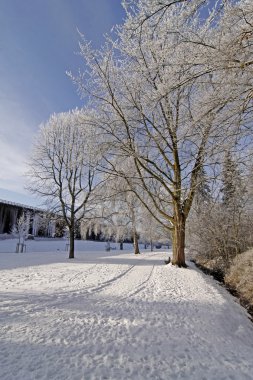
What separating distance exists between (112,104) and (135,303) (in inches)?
349

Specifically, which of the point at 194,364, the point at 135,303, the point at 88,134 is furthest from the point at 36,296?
the point at 88,134

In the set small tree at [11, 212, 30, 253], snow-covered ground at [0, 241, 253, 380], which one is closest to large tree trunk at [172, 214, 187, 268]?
snow-covered ground at [0, 241, 253, 380]

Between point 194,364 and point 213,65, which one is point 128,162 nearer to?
point 213,65

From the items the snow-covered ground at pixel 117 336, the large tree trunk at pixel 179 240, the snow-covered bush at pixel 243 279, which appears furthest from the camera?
the large tree trunk at pixel 179 240

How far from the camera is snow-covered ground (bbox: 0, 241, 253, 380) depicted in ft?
9.82

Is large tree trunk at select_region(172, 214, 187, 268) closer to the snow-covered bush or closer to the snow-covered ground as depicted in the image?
the snow-covered bush

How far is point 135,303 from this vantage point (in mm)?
5961

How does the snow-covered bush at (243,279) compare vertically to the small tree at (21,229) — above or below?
below

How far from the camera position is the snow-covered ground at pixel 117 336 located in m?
2.99

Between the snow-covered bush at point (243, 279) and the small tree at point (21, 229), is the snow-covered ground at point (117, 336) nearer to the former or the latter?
the snow-covered bush at point (243, 279)

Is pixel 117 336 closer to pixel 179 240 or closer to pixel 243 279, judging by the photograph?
pixel 243 279

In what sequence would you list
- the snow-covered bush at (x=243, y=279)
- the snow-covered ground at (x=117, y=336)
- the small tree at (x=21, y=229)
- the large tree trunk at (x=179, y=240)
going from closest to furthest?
the snow-covered ground at (x=117, y=336), the snow-covered bush at (x=243, y=279), the large tree trunk at (x=179, y=240), the small tree at (x=21, y=229)

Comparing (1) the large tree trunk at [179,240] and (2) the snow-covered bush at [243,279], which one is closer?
(2) the snow-covered bush at [243,279]

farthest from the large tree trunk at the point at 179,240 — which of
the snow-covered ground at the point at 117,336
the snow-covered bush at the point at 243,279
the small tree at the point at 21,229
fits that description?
the small tree at the point at 21,229
